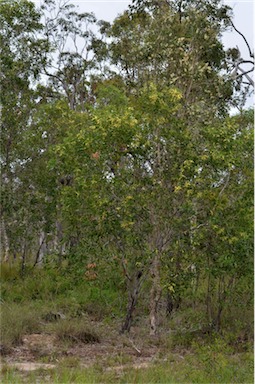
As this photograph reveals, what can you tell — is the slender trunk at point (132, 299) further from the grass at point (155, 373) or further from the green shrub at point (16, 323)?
the grass at point (155, 373)

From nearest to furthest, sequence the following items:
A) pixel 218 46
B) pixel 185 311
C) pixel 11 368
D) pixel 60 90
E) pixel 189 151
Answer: pixel 11 368
pixel 189 151
pixel 185 311
pixel 218 46
pixel 60 90

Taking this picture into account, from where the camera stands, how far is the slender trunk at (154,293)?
9125 millimetres

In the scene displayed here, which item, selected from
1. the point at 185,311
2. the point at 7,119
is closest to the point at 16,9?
the point at 7,119

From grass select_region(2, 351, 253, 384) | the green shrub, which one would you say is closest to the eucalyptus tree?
the green shrub

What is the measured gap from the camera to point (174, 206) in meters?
8.84

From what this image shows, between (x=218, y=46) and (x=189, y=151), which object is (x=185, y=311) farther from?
(x=218, y=46)

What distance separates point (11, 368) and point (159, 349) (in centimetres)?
228

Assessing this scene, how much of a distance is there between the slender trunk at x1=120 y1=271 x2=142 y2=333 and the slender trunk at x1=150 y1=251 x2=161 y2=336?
13.0 inches

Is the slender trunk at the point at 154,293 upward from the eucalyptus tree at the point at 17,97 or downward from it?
downward

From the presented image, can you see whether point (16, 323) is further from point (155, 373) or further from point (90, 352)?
point (155, 373)

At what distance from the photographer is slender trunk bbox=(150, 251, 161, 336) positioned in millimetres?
9125

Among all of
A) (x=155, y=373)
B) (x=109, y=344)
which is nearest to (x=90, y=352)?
(x=109, y=344)

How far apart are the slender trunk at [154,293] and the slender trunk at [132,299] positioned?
0.33 meters

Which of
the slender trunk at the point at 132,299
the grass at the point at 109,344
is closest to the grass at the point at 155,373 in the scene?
the grass at the point at 109,344
